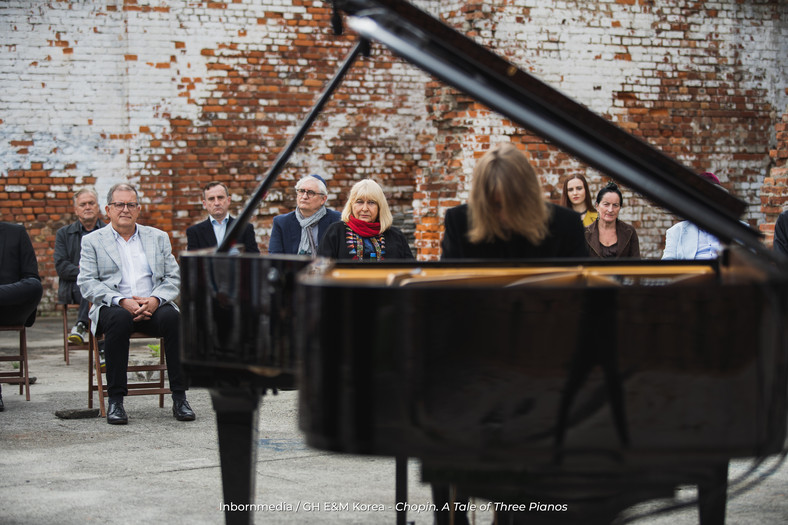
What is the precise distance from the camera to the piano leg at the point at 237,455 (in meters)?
3.27

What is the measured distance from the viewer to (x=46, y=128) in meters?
9.84

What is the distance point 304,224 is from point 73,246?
2.82 meters

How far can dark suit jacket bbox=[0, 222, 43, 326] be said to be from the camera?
637 cm

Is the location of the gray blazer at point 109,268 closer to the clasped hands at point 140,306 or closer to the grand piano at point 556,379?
the clasped hands at point 140,306

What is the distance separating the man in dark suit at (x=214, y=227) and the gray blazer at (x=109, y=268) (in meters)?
0.40

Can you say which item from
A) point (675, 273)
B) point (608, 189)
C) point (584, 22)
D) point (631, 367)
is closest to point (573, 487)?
point (631, 367)

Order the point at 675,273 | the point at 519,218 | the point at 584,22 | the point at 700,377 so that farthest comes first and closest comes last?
the point at 584,22
the point at 675,273
the point at 519,218
the point at 700,377

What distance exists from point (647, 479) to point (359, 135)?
27.8ft

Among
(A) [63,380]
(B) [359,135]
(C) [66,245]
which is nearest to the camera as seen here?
(A) [63,380]

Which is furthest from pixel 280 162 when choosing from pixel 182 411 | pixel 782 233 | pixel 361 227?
pixel 782 233

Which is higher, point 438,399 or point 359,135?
point 359,135

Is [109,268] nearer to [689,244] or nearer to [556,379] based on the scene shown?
[689,244]

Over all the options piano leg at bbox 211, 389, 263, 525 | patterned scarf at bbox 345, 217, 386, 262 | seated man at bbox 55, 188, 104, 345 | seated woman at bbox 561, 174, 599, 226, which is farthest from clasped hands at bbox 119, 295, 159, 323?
seated woman at bbox 561, 174, 599, 226

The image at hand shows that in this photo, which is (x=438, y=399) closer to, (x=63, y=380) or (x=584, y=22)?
(x=63, y=380)
